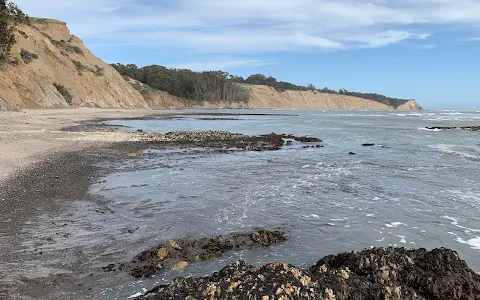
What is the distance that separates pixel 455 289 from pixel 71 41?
251 ft

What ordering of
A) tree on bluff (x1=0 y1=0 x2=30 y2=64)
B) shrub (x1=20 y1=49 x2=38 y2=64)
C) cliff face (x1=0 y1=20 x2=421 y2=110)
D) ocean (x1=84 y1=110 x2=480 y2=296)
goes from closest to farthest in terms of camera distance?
ocean (x1=84 y1=110 x2=480 y2=296), tree on bluff (x1=0 y1=0 x2=30 y2=64), cliff face (x1=0 y1=20 x2=421 y2=110), shrub (x1=20 y1=49 x2=38 y2=64)

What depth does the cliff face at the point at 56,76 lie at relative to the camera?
3984cm

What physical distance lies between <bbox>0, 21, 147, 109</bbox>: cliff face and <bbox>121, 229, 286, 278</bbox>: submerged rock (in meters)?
33.0

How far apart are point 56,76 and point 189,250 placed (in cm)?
5326

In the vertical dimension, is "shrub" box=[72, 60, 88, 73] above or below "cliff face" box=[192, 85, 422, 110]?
above

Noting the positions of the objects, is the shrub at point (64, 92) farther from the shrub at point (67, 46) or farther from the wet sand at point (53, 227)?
the wet sand at point (53, 227)

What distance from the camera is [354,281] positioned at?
417cm

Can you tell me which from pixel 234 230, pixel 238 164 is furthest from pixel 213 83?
pixel 234 230

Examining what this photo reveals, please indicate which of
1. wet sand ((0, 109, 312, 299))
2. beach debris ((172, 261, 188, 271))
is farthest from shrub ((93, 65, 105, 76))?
beach debris ((172, 261, 188, 271))

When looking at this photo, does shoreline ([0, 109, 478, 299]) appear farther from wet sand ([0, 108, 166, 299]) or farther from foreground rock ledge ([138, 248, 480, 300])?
foreground rock ledge ([138, 248, 480, 300])

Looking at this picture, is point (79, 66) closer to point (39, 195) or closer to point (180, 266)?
point (39, 195)

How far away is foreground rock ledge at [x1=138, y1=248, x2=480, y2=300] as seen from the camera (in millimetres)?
3791

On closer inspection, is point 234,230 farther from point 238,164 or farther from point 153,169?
point 238,164

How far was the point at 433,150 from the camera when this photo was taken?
22.3m
